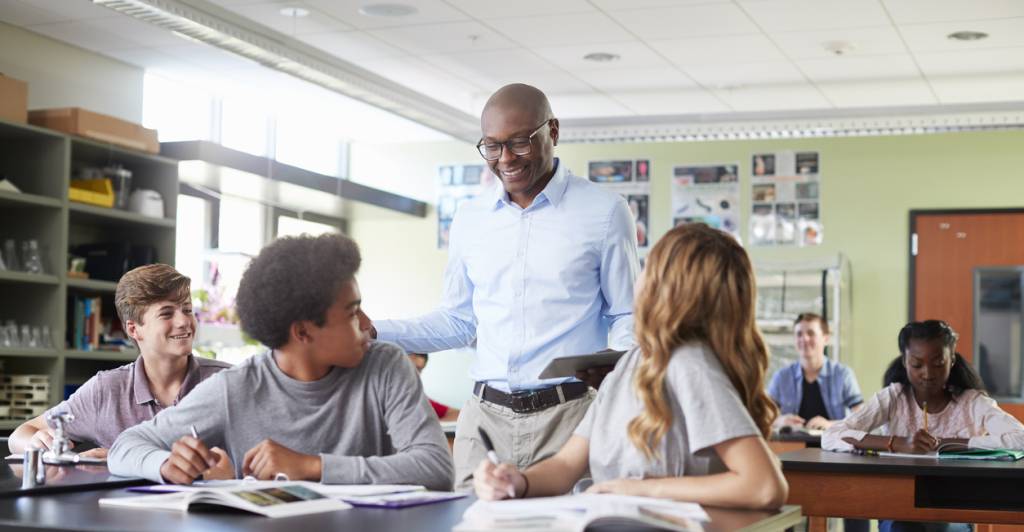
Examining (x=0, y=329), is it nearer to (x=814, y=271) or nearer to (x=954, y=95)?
(x=814, y=271)

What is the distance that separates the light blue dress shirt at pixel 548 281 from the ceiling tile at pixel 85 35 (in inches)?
163

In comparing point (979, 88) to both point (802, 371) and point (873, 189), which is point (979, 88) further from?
point (802, 371)

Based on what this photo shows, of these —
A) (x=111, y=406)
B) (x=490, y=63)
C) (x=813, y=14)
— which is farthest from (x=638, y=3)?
(x=111, y=406)

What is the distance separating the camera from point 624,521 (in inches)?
66.3

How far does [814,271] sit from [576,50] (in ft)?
7.94

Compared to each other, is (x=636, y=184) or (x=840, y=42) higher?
(x=840, y=42)

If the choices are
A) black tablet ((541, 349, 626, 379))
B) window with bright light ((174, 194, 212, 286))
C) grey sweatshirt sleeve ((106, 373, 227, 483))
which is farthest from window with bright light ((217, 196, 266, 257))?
black tablet ((541, 349, 626, 379))

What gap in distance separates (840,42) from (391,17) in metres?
2.45

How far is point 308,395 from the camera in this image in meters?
2.36

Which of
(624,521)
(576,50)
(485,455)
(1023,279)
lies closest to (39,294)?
(576,50)

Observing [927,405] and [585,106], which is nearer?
[927,405]

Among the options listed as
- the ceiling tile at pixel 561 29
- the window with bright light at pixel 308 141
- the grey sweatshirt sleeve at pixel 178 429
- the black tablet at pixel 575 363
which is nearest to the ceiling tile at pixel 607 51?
the ceiling tile at pixel 561 29

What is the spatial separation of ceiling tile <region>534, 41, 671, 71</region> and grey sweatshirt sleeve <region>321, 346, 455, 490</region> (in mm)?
4836

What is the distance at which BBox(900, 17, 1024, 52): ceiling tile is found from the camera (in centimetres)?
645
